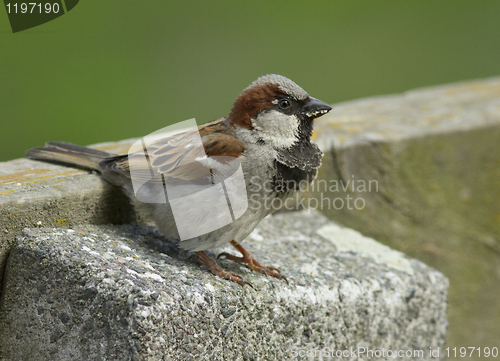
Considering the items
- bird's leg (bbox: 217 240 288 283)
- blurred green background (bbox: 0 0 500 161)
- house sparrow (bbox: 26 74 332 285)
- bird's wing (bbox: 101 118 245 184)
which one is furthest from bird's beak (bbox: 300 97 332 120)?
blurred green background (bbox: 0 0 500 161)

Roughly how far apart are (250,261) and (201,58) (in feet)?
12.8

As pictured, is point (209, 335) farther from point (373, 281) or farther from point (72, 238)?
point (373, 281)

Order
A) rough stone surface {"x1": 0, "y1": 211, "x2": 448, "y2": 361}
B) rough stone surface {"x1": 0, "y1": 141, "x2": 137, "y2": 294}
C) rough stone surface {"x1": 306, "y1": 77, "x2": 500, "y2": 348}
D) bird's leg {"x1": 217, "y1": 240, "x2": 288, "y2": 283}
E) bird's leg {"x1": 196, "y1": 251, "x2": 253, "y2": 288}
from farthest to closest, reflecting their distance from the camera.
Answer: rough stone surface {"x1": 306, "y1": 77, "x2": 500, "y2": 348}, bird's leg {"x1": 217, "y1": 240, "x2": 288, "y2": 283}, bird's leg {"x1": 196, "y1": 251, "x2": 253, "y2": 288}, rough stone surface {"x1": 0, "y1": 141, "x2": 137, "y2": 294}, rough stone surface {"x1": 0, "y1": 211, "x2": 448, "y2": 361}

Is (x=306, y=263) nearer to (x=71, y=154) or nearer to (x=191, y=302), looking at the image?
(x=191, y=302)

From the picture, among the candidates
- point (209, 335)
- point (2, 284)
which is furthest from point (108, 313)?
point (2, 284)

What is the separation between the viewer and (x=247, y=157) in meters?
1.98

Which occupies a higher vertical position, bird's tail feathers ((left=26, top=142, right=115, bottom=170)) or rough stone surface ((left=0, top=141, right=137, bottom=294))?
bird's tail feathers ((left=26, top=142, right=115, bottom=170))

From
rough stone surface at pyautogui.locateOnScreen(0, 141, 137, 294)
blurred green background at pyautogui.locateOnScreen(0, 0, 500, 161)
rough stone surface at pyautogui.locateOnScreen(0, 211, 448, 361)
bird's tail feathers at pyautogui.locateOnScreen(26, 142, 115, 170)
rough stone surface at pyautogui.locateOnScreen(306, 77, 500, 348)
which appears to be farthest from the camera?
blurred green background at pyautogui.locateOnScreen(0, 0, 500, 161)

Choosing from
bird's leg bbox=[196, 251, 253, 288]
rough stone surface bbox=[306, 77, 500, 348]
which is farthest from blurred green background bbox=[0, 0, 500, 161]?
bird's leg bbox=[196, 251, 253, 288]

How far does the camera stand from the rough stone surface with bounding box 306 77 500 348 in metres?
2.77

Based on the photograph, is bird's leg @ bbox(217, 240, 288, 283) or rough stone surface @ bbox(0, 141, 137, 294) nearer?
rough stone surface @ bbox(0, 141, 137, 294)

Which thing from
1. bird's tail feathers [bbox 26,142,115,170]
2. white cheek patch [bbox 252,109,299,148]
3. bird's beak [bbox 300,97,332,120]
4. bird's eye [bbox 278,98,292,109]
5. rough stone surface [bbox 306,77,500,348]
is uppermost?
bird's eye [bbox 278,98,292,109]

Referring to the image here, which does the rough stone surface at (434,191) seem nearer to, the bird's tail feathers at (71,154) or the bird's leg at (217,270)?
the bird's leg at (217,270)

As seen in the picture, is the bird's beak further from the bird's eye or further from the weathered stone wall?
the weathered stone wall
